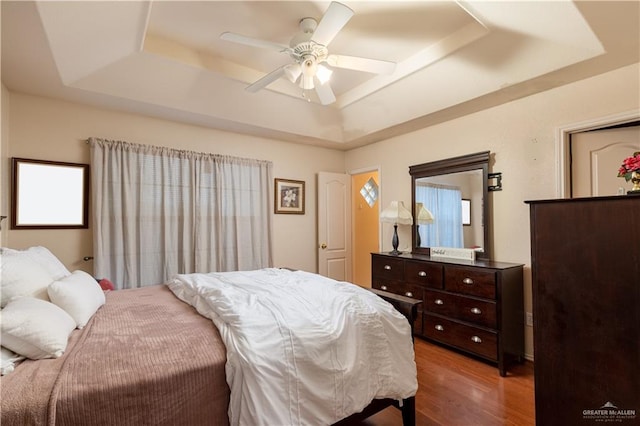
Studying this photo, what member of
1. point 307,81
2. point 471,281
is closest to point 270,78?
point 307,81

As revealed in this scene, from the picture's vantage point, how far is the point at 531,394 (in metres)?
2.29

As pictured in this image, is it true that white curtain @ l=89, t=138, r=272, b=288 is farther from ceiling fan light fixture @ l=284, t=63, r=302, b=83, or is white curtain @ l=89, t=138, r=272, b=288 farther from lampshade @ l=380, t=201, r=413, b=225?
ceiling fan light fixture @ l=284, t=63, r=302, b=83

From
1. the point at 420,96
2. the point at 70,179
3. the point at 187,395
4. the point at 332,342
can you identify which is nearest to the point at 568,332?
the point at 332,342

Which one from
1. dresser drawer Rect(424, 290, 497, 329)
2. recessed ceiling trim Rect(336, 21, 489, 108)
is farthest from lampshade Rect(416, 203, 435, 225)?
recessed ceiling trim Rect(336, 21, 489, 108)

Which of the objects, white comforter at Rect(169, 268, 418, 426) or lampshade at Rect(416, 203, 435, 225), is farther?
lampshade at Rect(416, 203, 435, 225)

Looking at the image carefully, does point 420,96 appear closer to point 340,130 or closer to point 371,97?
point 371,97

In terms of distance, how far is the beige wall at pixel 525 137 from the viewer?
8.07 feet

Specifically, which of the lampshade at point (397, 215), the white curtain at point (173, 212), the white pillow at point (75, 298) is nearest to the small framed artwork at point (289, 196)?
the white curtain at point (173, 212)

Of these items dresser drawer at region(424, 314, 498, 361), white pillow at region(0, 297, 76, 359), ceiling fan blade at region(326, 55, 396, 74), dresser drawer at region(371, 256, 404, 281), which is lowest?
dresser drawer at region(424, 314, 498, 361)

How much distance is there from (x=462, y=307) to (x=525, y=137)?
1.70 meters

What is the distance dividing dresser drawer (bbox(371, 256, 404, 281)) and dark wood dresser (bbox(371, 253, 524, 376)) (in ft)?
0.42

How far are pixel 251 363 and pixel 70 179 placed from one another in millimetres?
2902

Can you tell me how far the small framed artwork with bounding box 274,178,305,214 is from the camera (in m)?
4.34

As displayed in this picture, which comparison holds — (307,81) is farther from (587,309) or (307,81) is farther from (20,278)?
(587,309)
